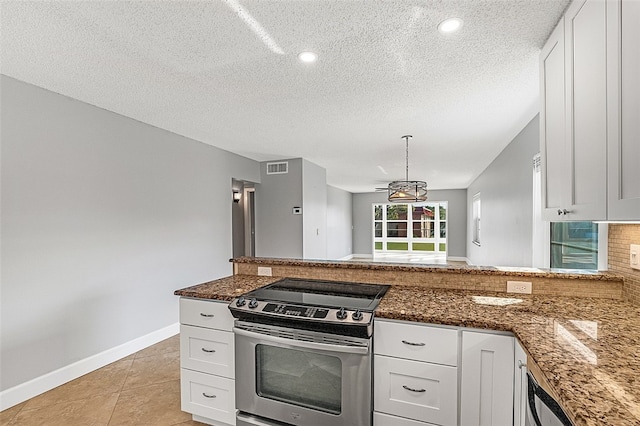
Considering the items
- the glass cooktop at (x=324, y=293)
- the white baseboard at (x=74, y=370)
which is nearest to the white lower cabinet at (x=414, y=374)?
the glass cooktop at (x=324, y=293)

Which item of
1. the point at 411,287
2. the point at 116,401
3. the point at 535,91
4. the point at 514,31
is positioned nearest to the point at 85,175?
the point at 116,401

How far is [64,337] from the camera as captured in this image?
2668mm

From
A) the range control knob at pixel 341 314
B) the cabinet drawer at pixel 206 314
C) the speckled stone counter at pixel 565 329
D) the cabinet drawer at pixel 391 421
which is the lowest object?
the cabinet drawer at pixel 391 421

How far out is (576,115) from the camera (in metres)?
1.42

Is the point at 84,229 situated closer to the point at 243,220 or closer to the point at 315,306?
the point at 315,306

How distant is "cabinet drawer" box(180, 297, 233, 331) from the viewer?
1.97 m

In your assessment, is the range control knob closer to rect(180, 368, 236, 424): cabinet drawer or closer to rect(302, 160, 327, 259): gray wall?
rect(180, 368, 236, 424): cabinet drawer

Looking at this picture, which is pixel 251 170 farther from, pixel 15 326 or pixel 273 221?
pixel 15 326

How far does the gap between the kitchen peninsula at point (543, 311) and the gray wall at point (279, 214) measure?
264 cm

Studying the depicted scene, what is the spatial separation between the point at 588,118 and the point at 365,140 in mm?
2850

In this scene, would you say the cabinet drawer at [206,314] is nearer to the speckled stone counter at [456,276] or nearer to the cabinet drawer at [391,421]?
the speckled stone counter at [456,276]

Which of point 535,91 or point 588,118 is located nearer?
point 588,118

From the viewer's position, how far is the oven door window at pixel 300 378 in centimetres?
170

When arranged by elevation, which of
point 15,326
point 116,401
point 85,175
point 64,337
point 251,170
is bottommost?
point 116,401
